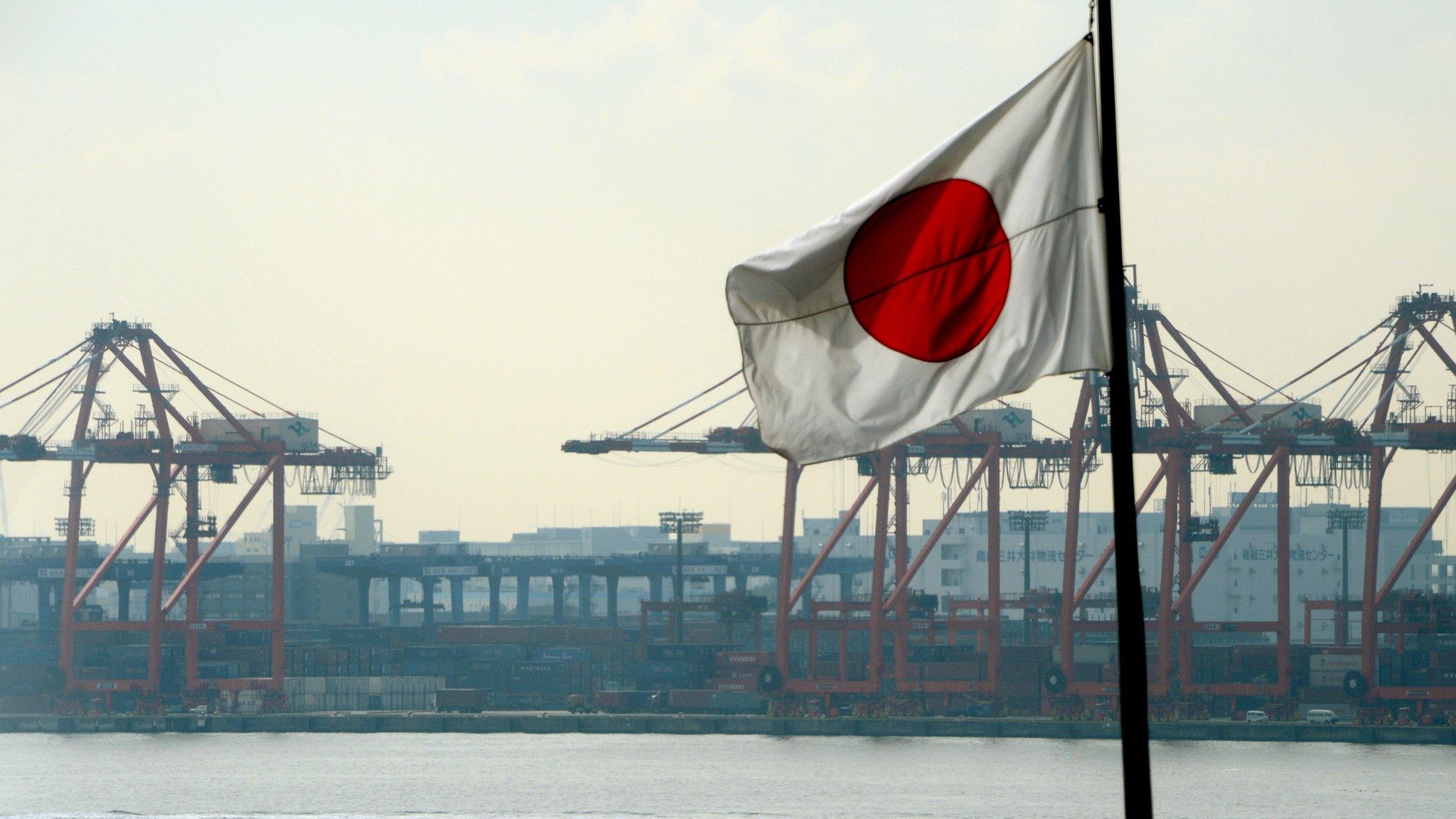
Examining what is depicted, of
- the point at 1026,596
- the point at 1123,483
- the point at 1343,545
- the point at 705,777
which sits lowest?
the point at 705,777

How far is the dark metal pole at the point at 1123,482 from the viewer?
14.7 feet

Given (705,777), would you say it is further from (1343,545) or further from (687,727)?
(1343,545)

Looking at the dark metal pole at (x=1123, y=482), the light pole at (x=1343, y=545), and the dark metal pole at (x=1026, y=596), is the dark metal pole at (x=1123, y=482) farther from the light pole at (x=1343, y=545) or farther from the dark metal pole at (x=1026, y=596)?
the dark metal pole at (x=1026, y=596)

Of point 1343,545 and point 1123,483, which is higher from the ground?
point 1123,483

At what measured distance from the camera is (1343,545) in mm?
90875

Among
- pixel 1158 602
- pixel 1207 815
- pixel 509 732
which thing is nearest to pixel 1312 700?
pixel 1158 602

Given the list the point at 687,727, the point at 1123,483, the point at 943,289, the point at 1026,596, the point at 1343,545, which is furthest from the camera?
the point at 1343,545

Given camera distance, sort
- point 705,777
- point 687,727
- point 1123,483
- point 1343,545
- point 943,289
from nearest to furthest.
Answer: point 1123,483
point 943,289
point 705,777
point 687,727
point 1343,545

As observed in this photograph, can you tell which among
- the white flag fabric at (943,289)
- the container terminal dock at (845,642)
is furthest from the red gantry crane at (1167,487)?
the white flag fabric at (943,289)

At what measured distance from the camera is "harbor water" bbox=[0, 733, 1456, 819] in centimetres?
4419

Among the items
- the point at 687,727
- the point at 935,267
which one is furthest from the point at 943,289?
the point at 687,727

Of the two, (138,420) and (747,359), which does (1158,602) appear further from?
(747,359)

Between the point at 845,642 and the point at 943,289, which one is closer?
the point at 943,289

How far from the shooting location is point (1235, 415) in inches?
2452
